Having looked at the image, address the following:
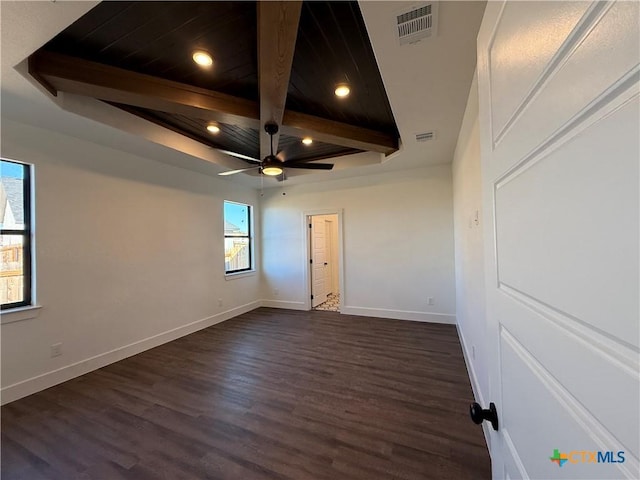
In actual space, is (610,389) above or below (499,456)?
above

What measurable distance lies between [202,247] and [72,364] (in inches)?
87.3

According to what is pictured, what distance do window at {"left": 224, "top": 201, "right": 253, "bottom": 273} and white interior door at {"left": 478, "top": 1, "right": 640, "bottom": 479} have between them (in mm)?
5047

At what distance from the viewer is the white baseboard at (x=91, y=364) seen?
8.34ft

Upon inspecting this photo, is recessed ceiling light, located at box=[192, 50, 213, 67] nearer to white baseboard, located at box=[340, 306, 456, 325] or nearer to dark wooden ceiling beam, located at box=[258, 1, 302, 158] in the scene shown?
dark wooden ceiling beam, located at box=[258, 1, 302, 158]

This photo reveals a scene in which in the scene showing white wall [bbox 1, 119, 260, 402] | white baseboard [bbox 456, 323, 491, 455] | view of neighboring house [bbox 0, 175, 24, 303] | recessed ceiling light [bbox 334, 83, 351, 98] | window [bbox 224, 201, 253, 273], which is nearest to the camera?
white baseboard [bbox 456, 323, 491, 455]

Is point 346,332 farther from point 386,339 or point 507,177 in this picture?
point 507,177

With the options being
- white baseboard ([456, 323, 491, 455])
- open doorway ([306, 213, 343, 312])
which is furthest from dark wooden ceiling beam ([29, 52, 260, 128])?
white baseboard ([456, 323, 491, 455])

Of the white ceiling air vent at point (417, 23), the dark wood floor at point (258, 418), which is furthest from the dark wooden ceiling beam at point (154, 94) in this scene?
the dark wood floor at point (258, 418)

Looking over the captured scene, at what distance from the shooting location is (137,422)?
7.16ft

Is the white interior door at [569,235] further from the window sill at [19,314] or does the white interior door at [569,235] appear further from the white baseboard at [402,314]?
the white baseboard at [402,314]

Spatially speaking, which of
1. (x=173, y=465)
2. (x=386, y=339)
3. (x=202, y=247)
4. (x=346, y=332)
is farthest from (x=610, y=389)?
(x=202, y=247)

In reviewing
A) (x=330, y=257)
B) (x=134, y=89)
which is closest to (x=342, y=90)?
(x=134, y=89)

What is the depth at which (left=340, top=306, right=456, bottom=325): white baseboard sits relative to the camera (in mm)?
4469

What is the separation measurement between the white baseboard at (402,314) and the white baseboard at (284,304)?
0.94 meters
